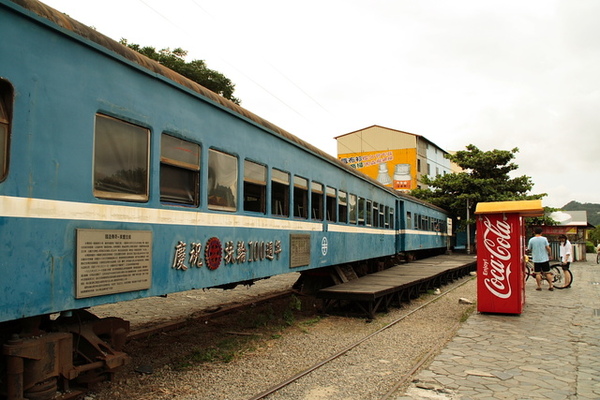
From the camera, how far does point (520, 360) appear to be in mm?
6105

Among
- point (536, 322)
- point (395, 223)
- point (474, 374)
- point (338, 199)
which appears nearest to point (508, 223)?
point (536, 322)

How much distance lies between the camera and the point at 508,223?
9.12 m

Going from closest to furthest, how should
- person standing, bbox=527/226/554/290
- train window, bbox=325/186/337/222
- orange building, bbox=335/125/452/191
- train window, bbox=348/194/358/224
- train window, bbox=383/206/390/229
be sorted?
train window, bbox=325/186/337/222, train window, bbox=348/194/358/224, person standing, bbox=527/226/554/290, train window, bbox=383/206/390/229, orange building, bbox=335/125/452/191

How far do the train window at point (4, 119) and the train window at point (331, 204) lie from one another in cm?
691

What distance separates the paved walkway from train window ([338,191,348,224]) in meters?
3.39

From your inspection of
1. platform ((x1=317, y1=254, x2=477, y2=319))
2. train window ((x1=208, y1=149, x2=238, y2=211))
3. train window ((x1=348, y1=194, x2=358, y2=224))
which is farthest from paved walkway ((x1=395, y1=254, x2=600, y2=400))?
train window ((x1=348, y1=194, x2=358, y2=224))

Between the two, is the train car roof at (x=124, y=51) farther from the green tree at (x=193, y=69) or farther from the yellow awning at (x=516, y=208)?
the green tree at (x=193, y=69)

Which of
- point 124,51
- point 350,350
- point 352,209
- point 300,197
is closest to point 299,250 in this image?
point 300,197

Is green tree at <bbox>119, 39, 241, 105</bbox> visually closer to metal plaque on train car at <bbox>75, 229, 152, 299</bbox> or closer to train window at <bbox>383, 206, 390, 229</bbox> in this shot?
train window at <bbox>383, 206, 390, 229</bbox>

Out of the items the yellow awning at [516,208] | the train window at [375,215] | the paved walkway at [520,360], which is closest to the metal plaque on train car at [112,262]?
the paved walkway at [520,360]

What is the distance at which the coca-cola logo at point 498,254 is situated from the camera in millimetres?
9023

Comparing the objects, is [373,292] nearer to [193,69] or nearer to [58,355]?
[58,355]

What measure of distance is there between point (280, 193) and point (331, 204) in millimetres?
2635

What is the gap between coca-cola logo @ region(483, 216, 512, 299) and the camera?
9.02 metres
